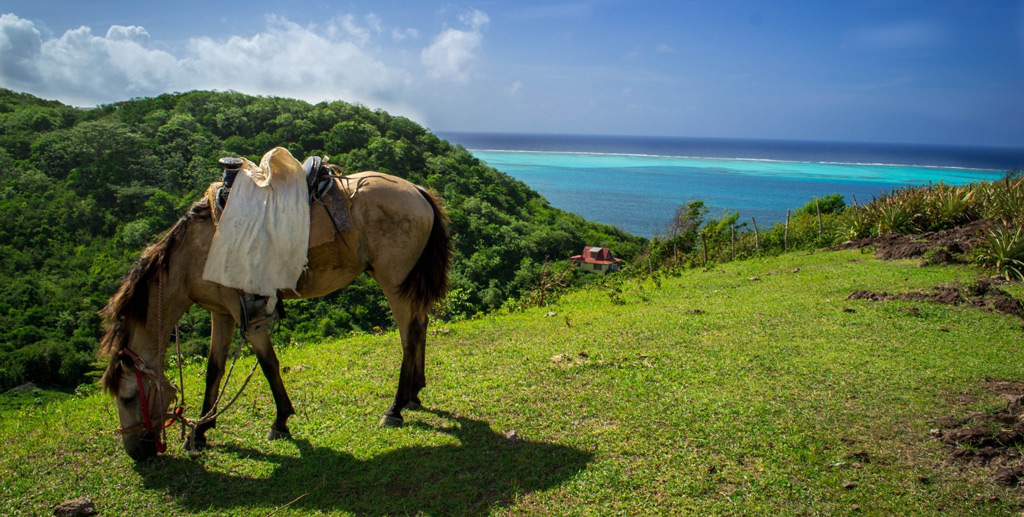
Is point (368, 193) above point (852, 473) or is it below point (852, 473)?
above

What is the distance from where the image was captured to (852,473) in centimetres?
369

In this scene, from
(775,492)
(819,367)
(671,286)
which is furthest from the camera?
(671,286)

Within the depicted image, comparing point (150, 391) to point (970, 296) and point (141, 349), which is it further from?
point (970, 296)

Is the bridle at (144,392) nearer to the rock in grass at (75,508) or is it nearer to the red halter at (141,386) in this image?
the red halter at (141,386)

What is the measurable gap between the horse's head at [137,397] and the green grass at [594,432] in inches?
7.7

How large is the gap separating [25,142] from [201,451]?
1394 inches

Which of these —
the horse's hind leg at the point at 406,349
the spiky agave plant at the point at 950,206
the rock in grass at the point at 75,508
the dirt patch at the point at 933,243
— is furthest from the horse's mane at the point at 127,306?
the spiky agave plant at the point at 950,206

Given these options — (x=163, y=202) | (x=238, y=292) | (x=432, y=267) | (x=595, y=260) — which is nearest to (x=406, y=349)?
(x=432, y=267)

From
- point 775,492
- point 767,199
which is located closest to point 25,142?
point 775,492

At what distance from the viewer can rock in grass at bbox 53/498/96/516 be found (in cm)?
337

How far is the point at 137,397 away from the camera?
3.89m

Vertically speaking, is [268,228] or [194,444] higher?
[268,228]

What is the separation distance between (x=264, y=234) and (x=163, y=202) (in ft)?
→ 84.3

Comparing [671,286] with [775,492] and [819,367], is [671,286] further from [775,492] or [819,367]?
[775,492]
